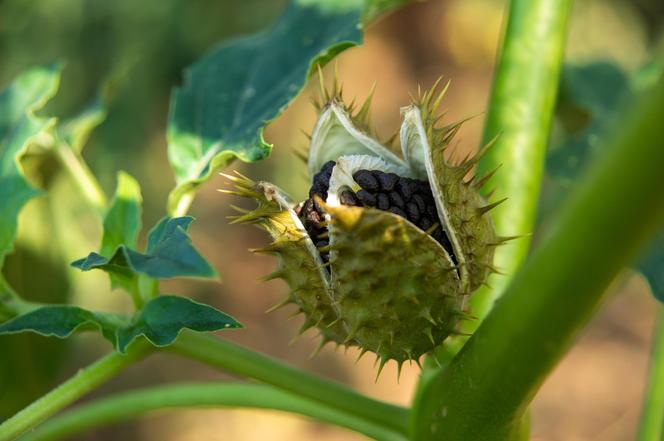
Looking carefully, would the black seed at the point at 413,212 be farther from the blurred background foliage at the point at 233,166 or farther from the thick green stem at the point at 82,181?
the blurred background foliage at the point at 233,166

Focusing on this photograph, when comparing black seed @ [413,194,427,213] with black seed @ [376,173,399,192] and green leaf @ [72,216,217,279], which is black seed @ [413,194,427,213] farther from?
green leaf @ [72,216,217,279]

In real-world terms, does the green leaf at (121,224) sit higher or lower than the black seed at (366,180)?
lower

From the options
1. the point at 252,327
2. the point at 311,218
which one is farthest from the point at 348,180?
the point at 252,327

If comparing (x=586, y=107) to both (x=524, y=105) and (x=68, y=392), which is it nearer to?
(x=524, y=105)

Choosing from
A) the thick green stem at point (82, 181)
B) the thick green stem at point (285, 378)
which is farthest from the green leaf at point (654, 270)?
the thick green stem at point (82, 181)

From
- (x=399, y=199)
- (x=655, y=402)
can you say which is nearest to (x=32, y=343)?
(x=399, y=199)

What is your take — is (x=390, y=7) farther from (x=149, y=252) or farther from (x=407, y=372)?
(x=407, y=372)

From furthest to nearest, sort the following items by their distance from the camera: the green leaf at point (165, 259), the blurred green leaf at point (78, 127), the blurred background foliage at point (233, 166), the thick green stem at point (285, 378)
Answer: the blurred background foliage at point (233, 166) < the blurred green leaf at point (78, 127) < the thick green stem at point (285, 378) < the green leaf at point (165, 259)
